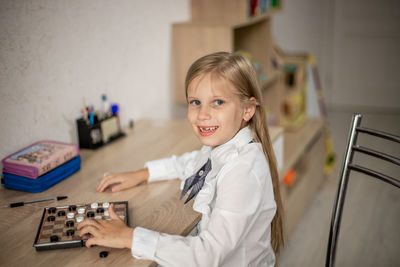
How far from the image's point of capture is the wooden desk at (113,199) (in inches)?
40.4

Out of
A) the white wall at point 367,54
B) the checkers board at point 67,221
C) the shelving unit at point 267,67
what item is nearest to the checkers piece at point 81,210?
the checkers board at point 67,221

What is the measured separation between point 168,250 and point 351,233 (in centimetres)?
183

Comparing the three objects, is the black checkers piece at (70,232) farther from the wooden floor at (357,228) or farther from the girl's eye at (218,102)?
the wooden floor at (357,228)

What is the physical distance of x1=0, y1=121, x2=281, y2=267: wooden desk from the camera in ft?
3.36

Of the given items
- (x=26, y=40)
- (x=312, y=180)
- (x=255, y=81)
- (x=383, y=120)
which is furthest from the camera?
(x=383, y=120)

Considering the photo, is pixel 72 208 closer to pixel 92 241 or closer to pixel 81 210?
pixel 81 210

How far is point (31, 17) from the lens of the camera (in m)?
1.52

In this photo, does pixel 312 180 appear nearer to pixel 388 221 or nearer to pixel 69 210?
pixel 388 221

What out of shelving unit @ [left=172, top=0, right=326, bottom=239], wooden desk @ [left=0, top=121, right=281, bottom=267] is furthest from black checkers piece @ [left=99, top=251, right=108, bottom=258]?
shelving unit @ [left=172, top=0, right=326, bottom=239]

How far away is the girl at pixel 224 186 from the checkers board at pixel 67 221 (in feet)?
0.11

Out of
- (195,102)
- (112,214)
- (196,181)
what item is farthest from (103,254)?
(195,102)

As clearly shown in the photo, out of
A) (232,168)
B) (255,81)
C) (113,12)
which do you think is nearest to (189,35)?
(113,12)

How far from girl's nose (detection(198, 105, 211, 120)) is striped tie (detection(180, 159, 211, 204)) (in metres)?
0.16

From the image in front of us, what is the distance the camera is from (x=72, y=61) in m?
1.72
